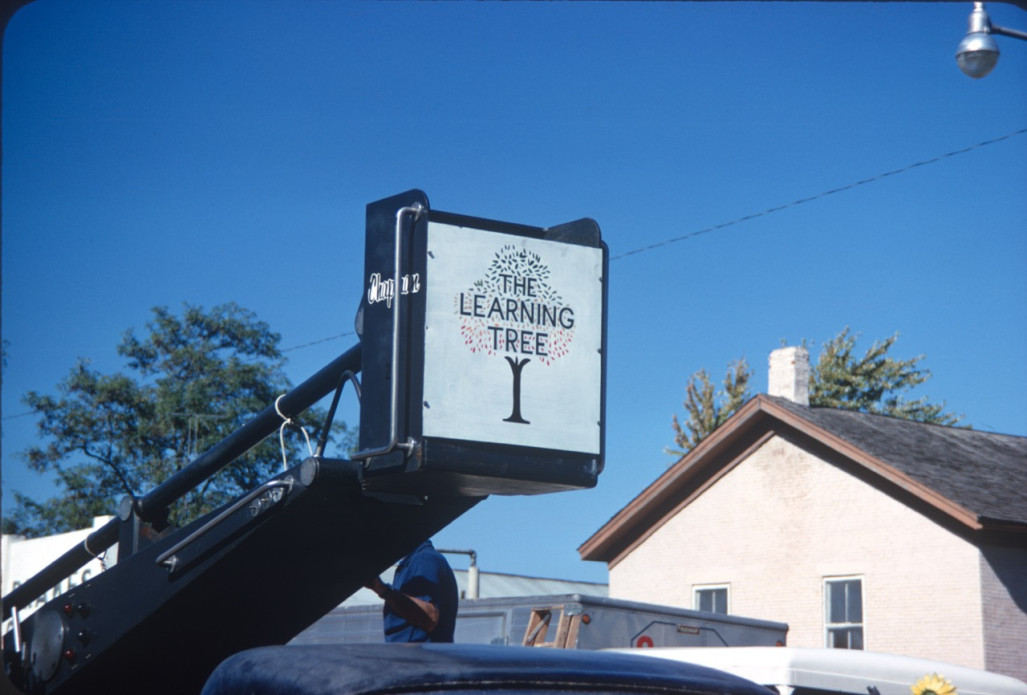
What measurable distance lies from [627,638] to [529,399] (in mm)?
8961

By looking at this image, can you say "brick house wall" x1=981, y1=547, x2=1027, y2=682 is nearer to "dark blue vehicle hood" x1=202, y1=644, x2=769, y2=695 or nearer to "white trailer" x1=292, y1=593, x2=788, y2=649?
"white trailer" x1=292, y1=593, x2=788, y2=649

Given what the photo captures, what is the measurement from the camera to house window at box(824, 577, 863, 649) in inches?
→ 837

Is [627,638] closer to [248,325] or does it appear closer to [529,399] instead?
[529,399]

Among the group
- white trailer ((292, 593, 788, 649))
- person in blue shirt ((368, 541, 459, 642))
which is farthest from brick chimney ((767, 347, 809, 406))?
person in blue shirt ((368, 541, 459, 642))

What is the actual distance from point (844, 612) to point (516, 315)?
19.1 m

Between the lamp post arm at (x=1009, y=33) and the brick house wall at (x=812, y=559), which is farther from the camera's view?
the brick house wall at (x=812, y=559)

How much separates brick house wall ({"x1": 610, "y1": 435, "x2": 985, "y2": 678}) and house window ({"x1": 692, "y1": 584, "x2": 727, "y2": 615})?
0.45ft

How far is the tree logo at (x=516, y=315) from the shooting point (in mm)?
3625

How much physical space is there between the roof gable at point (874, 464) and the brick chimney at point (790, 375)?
921 millimetres

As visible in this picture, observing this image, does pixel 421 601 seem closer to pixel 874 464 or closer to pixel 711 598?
pixel 874 464

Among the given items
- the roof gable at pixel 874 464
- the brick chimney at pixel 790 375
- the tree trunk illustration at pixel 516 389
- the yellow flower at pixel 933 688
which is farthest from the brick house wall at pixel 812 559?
the tree trunk illustration at pixel 516 389

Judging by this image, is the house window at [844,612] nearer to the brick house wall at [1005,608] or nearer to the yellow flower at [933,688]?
the brick house wall at [1005,608]

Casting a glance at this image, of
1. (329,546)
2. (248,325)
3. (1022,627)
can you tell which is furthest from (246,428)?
(248,325)

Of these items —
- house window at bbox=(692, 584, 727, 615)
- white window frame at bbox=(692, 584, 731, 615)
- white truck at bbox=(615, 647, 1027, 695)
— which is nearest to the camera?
white truck at bbox=(615, 647, 1027, 695)
